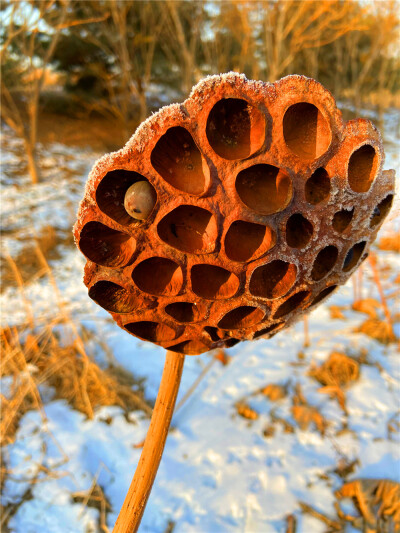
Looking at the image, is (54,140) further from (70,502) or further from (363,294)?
(70,502)

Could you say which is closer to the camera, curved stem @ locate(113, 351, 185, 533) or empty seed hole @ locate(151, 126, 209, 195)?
empty seed hole @ locate(151, 126, 209, 195)

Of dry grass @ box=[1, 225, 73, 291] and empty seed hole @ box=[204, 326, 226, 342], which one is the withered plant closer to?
empty seed hole @ box=[204, 326, 226, 342]

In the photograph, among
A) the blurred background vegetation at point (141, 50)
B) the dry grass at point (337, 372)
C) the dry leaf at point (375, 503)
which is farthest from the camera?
the blurred background vegetation at point (141, 50)

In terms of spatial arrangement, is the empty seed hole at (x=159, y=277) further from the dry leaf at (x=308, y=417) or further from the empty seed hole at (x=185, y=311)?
the dry leaf at (x=308, y=417)

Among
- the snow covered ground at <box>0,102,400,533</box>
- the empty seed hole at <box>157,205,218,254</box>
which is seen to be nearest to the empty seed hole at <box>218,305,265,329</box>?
the empty seed hole at <box>157,205,218,254</box>

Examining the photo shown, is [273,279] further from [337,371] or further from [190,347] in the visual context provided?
[337,371]

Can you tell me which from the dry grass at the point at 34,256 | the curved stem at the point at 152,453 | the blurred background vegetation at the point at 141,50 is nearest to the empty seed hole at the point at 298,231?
the curved stem at the point at 152,453

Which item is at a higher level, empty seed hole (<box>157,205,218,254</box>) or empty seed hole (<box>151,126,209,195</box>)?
empty seed hole (<box>151,126,209,195</box>)

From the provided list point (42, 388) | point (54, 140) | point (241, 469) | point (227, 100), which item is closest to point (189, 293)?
point (227, 100)
